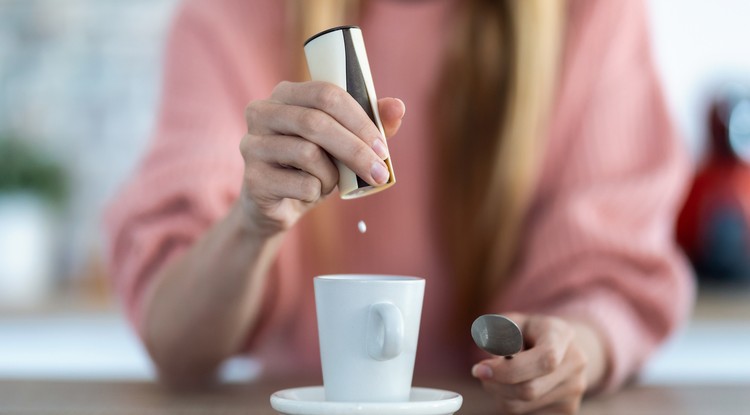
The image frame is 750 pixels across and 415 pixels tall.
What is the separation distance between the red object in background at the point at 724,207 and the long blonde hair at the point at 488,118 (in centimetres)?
85

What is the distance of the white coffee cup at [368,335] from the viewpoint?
687mm

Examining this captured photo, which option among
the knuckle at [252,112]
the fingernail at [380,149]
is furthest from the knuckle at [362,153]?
the knuckle at [252,112]

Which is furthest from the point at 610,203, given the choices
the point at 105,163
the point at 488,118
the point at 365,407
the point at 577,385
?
the point at 105,163

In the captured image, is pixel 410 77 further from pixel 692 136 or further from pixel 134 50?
pixel 134 50

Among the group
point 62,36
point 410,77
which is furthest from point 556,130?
point 62,36

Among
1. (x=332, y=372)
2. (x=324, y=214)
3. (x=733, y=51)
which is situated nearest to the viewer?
(x=332, y=372)

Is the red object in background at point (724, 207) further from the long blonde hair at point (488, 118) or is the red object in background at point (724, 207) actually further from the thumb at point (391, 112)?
the thumb at point (391, 112)

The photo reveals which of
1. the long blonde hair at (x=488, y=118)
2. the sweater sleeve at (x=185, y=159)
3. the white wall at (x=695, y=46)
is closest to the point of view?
the sweater sleeve at (x=185, y=159)

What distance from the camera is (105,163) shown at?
2.51 metres

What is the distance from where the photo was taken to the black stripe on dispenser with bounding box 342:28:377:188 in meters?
0.69

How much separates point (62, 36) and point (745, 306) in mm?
1889

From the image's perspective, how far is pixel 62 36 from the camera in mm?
2531

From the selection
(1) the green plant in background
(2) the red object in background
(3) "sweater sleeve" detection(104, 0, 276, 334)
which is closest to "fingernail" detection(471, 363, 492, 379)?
(3) "sweater sleeve" detection(104, 0, 276, 334)

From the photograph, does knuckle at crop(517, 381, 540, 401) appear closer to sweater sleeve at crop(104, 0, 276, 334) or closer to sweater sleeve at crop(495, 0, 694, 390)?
sweater sleeve at crop(495, 0, 694, 390)
